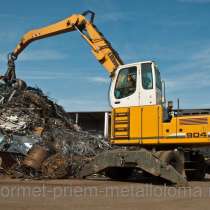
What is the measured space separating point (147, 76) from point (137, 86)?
495 millimetres

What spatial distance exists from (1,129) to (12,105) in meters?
2.62

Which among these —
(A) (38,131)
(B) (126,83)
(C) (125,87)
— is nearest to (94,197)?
(C) (125,87)

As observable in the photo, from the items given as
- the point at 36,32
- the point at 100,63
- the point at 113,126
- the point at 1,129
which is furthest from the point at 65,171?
the point at 36,32

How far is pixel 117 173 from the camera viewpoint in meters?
16.0

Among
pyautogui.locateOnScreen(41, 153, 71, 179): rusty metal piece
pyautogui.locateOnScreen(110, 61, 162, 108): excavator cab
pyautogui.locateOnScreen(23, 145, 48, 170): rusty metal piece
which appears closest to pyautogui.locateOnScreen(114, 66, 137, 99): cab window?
pyautogui.locateOnScreen(110, 61, 162, 108): excavator cab

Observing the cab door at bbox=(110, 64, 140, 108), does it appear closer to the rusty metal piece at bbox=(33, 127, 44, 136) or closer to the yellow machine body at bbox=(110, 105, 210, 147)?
the yellow machine body at bbox=(110, 105, 210, 147)

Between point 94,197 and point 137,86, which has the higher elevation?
point 137,86

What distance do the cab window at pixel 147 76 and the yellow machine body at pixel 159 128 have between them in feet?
2.58

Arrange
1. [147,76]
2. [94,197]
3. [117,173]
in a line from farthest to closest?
1. [117,173]
2. [147,76]
3. [94,197]

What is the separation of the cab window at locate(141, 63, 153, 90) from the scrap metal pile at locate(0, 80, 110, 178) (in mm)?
3480

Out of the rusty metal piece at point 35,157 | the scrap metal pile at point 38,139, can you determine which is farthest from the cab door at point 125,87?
the rusty metal piece at point 35,157

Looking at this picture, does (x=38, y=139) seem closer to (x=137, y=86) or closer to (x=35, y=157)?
(x=35, y=157)

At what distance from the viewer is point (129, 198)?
10.3 m

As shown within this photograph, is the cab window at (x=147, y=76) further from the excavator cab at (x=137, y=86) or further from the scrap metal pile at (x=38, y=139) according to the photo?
the scrap metal pile at (x=38, y=139)
